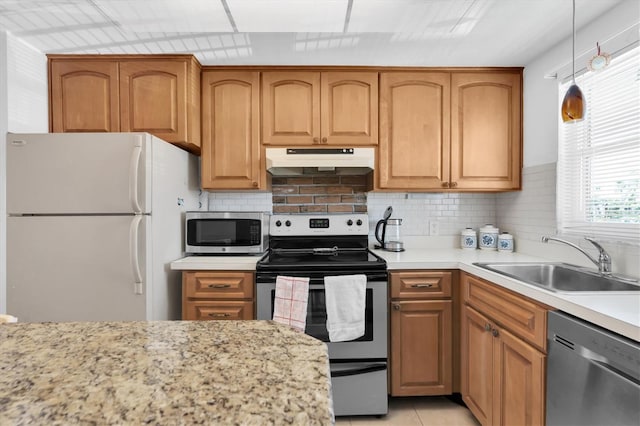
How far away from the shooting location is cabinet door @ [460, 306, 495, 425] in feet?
5.86

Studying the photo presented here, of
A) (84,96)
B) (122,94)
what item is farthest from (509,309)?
(84,96)

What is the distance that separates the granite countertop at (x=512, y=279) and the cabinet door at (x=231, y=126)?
1.98 feet

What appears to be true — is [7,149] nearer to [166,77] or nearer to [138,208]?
[138,208]

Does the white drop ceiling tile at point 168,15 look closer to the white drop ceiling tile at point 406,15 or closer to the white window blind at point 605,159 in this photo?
the white drop ceiling tile at point 406,15

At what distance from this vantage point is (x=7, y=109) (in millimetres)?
1981

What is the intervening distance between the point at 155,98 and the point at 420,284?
2.07 metres

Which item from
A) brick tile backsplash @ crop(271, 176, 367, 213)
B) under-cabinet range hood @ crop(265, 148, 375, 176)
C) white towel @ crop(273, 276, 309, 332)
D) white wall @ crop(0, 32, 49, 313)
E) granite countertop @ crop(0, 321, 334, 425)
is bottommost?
white towel @ crop(273, 276, 309, 332)

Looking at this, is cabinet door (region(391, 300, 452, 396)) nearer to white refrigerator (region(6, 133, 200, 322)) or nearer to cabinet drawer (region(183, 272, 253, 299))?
cabinet drawer (region(183, 272, 253, 299))

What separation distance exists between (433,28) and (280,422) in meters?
2.02

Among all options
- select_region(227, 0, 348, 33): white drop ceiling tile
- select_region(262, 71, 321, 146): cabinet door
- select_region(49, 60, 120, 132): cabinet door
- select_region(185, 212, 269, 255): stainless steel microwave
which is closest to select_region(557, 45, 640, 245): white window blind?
select_region(227, 0, 348, 33): white drop ceiling tile

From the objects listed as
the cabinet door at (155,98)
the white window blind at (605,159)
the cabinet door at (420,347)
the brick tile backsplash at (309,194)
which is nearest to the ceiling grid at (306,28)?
the cabinet door at (155,98)

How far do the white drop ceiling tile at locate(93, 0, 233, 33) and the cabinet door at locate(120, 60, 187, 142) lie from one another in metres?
0.42

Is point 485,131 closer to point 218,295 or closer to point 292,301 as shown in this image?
point 292,301

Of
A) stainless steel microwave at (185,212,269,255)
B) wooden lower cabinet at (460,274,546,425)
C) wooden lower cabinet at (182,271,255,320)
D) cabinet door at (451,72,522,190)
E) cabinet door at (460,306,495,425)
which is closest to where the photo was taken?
wooden lower cabinet at (460,274,546,425)
